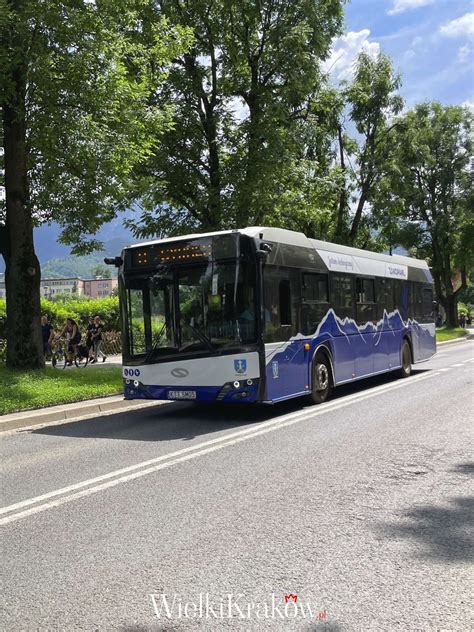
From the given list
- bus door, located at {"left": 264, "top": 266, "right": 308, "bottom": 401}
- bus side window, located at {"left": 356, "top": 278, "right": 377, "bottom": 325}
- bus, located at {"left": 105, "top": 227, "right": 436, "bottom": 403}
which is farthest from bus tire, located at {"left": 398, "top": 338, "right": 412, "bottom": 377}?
bus door, located at {"left": 264, "top": 266, "right": 308, "bottom": 401}

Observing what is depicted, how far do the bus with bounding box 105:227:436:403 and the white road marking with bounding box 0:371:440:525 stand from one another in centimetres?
45

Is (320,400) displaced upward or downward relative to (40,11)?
downward

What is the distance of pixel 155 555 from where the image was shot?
4109 millimetres

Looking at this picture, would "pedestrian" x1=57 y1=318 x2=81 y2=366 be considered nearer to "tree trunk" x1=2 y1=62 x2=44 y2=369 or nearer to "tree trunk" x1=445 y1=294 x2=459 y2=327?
"tree trunk" x1=2 y1=62 x2=44 y2=369

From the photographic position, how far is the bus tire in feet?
52.1

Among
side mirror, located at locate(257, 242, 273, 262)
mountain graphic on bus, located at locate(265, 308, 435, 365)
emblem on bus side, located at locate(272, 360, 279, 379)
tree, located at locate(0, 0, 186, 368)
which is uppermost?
tree, located at locate(0, 0, 186, 368)

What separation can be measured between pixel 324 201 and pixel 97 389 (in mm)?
11448

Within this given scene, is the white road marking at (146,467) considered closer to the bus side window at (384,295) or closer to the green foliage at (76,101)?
the bus side window at (384,295)

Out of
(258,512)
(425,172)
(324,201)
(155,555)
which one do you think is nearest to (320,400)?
(258,512)

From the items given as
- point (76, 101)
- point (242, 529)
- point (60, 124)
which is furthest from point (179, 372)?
point (76, 101)

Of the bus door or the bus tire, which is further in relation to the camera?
the bus tire

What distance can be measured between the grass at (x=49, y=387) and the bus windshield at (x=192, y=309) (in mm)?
2390

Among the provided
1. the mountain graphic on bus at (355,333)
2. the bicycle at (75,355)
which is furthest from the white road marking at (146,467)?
the bicycle at (75,355)

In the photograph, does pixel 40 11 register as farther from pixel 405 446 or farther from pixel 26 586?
pixel 26 586
